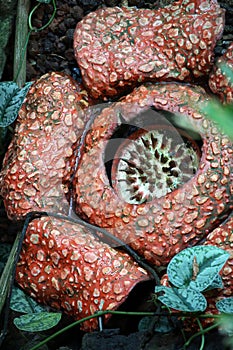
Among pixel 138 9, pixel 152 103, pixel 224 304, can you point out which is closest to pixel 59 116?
pixel 152 103

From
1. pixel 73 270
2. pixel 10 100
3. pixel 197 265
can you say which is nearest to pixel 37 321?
pixel 73 270

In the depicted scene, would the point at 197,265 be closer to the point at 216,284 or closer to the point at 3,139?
the point at 216,284

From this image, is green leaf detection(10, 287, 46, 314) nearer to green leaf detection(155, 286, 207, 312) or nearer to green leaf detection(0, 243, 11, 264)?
green leaf detection(0, 243, 11, 264)

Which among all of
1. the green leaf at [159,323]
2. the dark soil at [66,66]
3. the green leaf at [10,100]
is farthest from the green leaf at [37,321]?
the green leaf at [10,100]

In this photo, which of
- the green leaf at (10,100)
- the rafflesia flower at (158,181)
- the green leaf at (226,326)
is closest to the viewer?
the green leaf at (226,326)

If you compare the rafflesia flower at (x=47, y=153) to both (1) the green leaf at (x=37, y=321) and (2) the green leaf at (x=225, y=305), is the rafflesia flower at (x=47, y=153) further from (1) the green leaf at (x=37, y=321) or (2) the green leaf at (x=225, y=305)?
(2) the green leaf at (x=225, y=305)

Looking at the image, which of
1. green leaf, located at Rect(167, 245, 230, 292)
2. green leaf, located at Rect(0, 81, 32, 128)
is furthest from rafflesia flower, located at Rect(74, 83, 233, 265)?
green leaf, located at Rect(0, 81, 32, 128)

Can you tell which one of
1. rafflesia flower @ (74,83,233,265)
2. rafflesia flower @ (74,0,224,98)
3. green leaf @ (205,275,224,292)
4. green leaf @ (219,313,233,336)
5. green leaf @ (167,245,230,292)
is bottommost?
→ green leaf @ (219,313,233,336)
